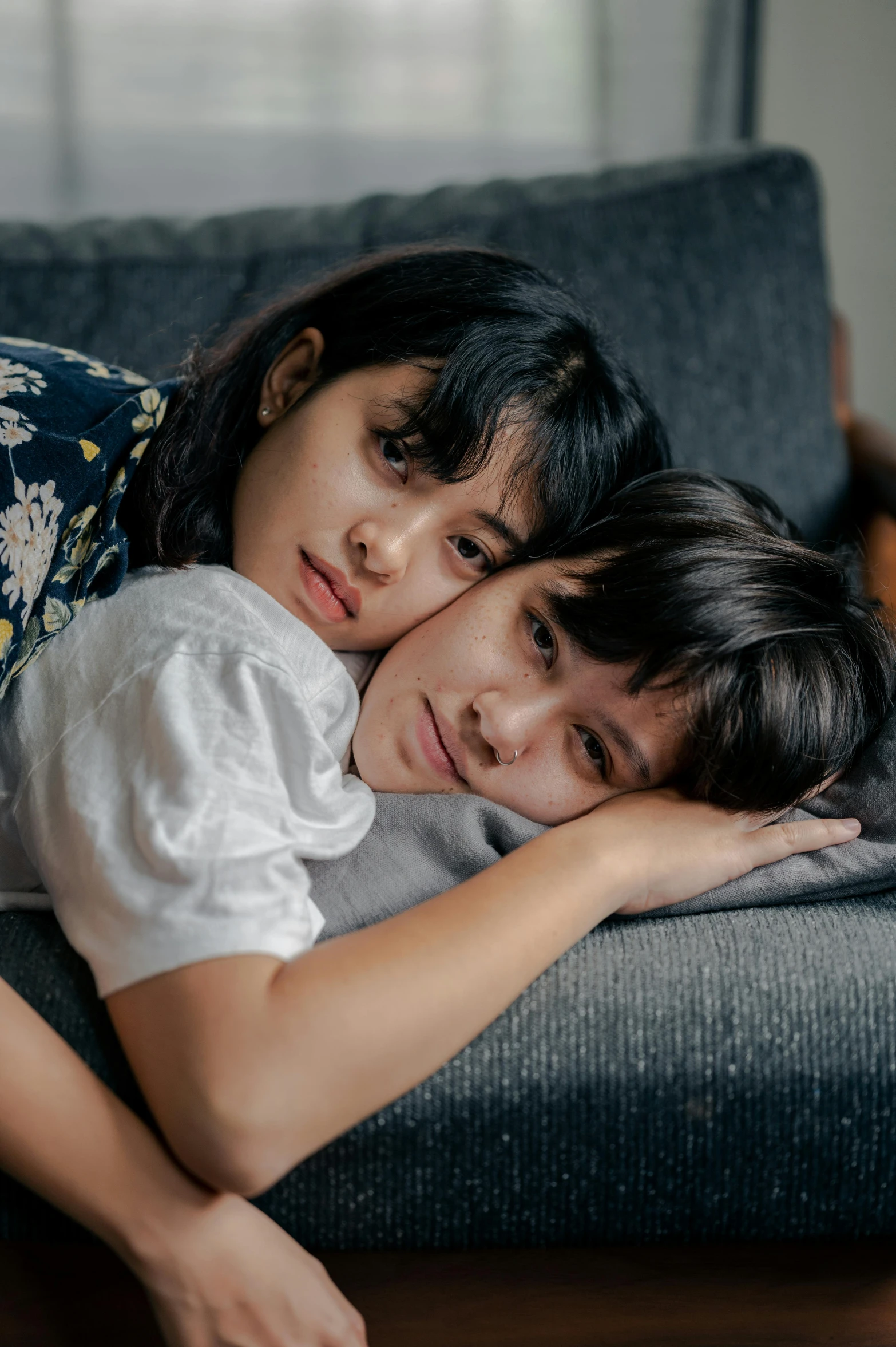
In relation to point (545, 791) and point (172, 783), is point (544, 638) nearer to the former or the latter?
point (545, 791)

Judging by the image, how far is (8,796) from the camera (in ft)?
2.15

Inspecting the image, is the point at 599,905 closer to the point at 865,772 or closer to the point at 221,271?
the point at 865,772

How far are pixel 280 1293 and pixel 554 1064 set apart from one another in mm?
188

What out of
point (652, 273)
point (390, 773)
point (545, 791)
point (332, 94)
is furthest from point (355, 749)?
point (332, 94)

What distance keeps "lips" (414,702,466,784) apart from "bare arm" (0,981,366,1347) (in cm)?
32

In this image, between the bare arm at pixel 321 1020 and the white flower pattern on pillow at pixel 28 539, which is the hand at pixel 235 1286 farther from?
the white flower pattern on pillow at pixel 28 539

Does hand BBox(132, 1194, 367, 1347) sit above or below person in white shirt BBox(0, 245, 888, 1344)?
below

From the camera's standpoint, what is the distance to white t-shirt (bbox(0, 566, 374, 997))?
1.77ft

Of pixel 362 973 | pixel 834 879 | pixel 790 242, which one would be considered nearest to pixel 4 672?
pixel 362 973

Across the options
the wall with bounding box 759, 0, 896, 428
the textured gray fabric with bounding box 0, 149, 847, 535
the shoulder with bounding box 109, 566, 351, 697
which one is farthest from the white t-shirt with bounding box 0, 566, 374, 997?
the wall with bounding box 759, 0, 896, 428

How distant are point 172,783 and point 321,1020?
0.15 m

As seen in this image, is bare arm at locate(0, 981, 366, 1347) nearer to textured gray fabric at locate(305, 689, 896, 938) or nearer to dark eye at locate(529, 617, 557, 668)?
textured gray fabric at locate(305, 689, 896, 938)

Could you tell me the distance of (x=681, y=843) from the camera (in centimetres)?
69

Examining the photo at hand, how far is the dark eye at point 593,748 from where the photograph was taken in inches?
30.0
